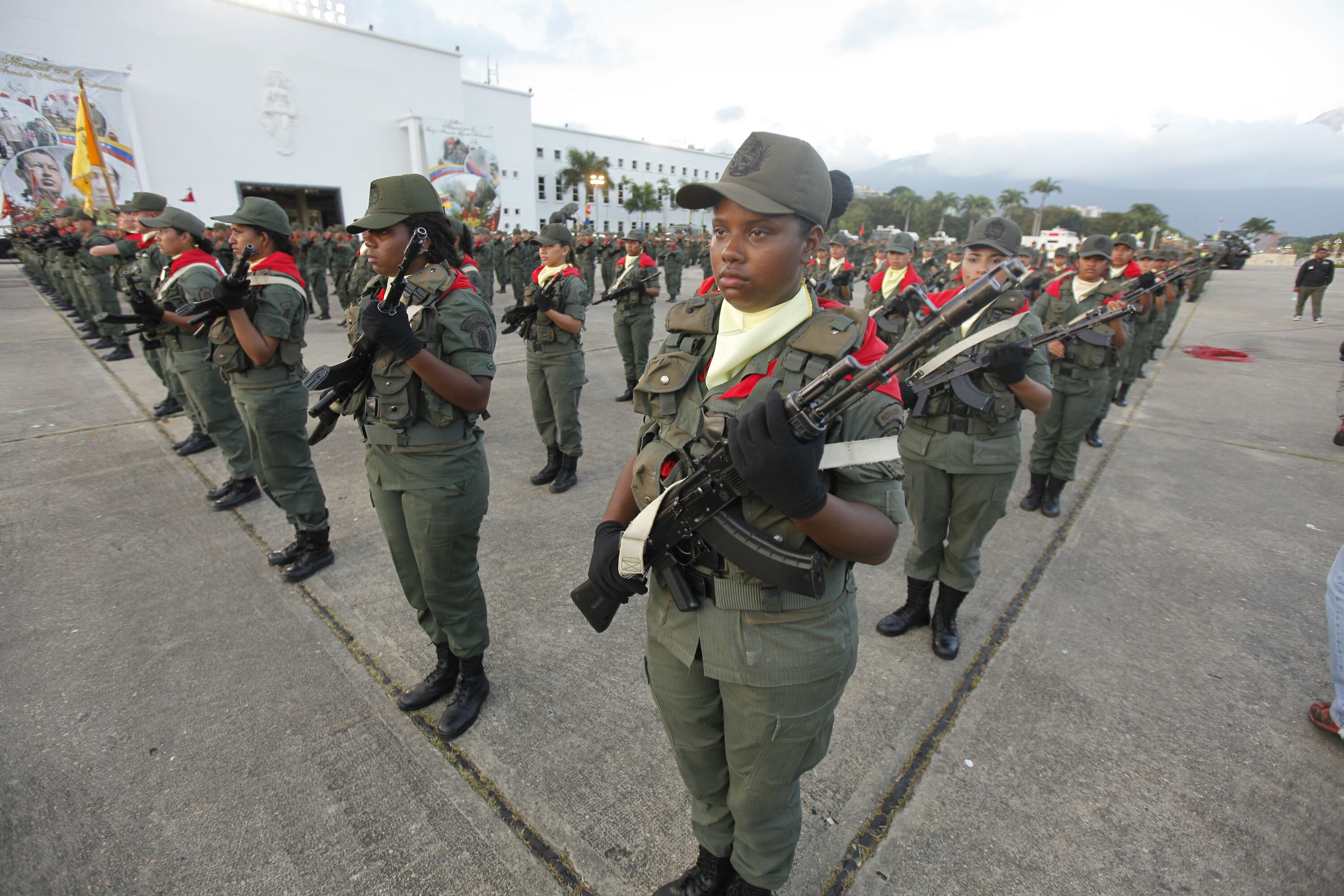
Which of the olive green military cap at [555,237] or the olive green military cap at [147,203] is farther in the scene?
the olive green military cap at [555,237]

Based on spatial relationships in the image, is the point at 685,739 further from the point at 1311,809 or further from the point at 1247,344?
the point at 1247,344


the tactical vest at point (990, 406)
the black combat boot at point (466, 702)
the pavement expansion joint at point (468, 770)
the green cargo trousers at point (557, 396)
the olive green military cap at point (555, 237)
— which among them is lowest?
the pavement expansion joint at point (468, 770)

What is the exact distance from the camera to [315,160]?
3791 cm

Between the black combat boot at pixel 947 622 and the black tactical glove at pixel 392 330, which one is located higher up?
the black tactical glove at pixel 392 330

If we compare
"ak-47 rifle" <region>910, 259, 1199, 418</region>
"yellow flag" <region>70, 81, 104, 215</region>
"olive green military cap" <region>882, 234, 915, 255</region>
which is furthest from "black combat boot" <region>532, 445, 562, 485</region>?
"yellow flag" <region>70, 81, 104, 215</region>

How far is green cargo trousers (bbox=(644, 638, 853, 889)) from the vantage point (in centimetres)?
142

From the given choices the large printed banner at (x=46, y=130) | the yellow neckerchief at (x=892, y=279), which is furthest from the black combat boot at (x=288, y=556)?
the large printed banner at (x=46, y=130)

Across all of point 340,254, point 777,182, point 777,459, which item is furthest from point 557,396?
point 340,254

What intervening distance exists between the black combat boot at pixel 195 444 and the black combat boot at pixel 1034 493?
693cm

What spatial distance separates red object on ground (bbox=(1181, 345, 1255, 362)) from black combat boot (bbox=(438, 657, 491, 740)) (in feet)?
43.3

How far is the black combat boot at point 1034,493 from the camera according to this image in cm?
464

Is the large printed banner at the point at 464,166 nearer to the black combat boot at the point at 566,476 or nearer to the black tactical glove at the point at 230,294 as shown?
the black combat boot at the point at 566,476

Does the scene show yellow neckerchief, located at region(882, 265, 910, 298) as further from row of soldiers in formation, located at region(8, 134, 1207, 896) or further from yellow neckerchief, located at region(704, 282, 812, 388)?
yellow neckerchief, located at region(704, 282, 812, 388)

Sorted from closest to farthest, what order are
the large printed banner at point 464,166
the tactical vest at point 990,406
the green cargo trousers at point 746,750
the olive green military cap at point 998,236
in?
the green cargo trousers at point 746,750
the tactical vest at point 990,406
the olive green military cap at point 998,236
the large printed banner at point 464,166
